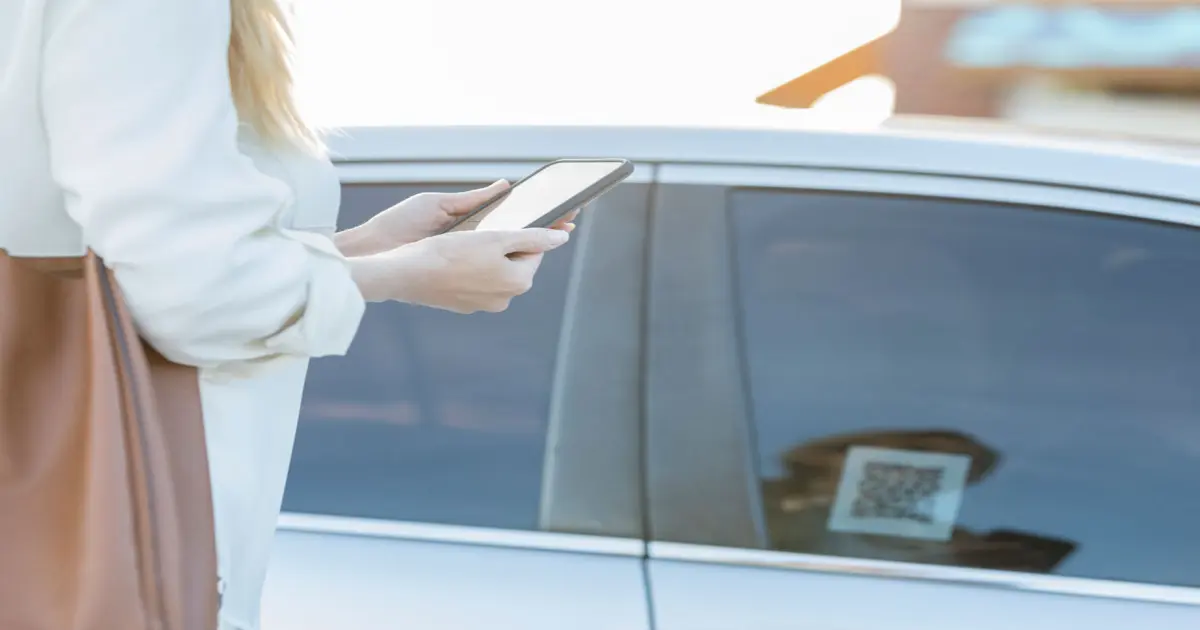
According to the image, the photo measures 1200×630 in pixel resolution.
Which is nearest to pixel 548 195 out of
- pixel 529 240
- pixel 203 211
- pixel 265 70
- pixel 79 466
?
pixel 529 240

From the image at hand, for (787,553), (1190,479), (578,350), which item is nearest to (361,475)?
(578,350)

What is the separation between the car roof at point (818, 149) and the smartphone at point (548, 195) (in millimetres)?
284

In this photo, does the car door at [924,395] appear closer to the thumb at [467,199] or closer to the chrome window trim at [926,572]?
the chrome window trim at [926,572]

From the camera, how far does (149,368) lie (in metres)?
1.10

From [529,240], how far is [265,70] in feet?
0.92

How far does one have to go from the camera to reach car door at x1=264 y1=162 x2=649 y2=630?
1669 millimetres

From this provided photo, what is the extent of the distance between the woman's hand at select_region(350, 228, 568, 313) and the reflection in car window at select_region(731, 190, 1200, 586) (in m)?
0.57

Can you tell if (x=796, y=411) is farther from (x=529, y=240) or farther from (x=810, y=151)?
A: (x=529, y=240)

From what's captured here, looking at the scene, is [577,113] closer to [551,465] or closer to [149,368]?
[551,465]

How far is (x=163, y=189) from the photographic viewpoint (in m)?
1.02

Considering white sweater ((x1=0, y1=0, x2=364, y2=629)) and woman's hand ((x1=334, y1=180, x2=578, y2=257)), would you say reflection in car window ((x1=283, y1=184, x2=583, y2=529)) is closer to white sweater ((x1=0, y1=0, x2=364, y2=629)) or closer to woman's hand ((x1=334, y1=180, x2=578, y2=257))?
woman's hand ((x1=334, y1=180, x2=578, y2=257))

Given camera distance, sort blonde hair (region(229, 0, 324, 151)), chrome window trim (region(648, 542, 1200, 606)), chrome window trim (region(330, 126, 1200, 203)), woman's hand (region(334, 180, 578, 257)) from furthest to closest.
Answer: chrome window trim (region(330, 126, 1200, 203)) < chrome window trim (region(648, 542, 1200, 606)) < woman's hand (region(334, 180, 578, 257)) < blonde hair (region(229, 0, 324, 151))

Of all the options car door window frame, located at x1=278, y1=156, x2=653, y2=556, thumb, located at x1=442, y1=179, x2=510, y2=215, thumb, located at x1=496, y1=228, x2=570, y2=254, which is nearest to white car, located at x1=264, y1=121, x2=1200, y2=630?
car door window frame, located at x1=278, y1=156, x2=653, y2=556

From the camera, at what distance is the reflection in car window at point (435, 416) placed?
177 centimetres
